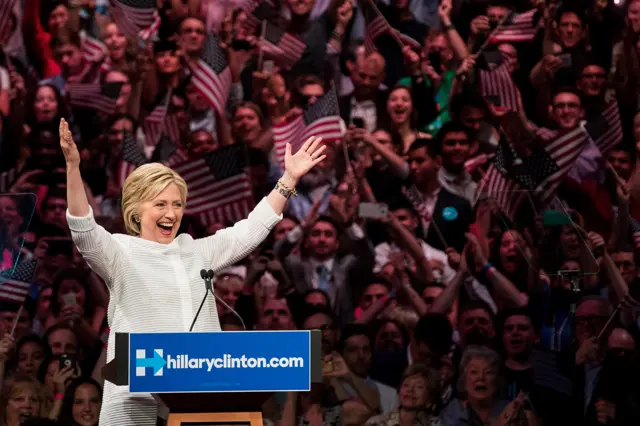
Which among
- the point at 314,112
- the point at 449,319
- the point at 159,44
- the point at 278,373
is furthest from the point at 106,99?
the point at 278,373

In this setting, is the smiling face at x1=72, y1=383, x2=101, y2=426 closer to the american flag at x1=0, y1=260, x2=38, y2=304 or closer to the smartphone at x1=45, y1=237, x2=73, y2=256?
the american flag at x1=0, y1=260, x2=38, y2=304

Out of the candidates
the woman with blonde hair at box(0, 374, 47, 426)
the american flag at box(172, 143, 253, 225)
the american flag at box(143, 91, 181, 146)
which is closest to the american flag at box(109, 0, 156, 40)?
the american flag at box(143, 91, 181, 146)

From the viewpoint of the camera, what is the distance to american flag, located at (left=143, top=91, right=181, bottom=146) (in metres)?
6.87

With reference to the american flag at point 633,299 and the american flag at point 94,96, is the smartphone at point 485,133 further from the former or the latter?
the american flag at point 94,96

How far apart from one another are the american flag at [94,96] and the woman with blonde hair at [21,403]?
164cm

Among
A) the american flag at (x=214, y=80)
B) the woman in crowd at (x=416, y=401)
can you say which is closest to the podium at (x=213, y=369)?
the woman in crowd at (x=416, y=401)

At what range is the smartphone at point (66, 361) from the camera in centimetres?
622

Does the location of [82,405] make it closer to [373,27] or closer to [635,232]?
[373,27]

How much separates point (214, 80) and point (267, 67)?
326mm

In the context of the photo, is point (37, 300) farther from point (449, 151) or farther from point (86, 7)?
point (449, 151)

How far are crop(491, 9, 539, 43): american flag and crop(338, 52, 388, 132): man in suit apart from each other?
0.74 m

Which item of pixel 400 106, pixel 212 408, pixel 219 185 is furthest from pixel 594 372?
pixel 212 408

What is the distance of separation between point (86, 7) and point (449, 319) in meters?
2.84

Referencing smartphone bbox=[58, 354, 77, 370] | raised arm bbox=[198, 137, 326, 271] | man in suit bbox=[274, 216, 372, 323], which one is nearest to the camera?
raised arm bbox=[198, 137, 326, 271]
